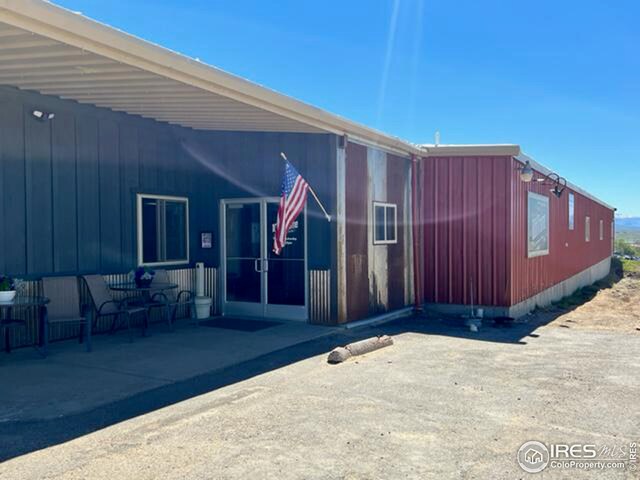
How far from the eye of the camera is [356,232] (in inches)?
346

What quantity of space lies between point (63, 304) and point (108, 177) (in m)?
2.03

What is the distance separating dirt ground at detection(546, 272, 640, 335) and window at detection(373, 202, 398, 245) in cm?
335

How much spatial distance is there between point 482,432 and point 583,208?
17407mm

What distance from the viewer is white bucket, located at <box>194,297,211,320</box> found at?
9.08m

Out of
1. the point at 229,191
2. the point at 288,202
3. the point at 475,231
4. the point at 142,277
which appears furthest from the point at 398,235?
the point at 142,277

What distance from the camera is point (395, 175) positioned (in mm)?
9961

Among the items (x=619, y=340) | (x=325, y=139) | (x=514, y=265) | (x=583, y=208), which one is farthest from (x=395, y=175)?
(x=583, y=208)

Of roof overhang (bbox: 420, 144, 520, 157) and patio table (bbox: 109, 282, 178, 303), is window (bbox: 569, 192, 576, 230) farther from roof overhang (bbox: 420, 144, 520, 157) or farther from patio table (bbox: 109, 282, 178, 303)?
patio table (bbox: 109, 282, 178, 303)

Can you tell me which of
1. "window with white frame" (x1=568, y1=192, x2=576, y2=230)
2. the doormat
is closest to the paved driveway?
the doormat

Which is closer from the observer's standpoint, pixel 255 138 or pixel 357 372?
pixel 357 372

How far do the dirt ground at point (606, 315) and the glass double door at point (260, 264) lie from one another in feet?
15.9

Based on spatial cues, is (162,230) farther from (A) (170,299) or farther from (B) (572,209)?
(B) (572,209)

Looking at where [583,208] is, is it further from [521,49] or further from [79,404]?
[79,404]

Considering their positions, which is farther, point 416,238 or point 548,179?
point 548,179
